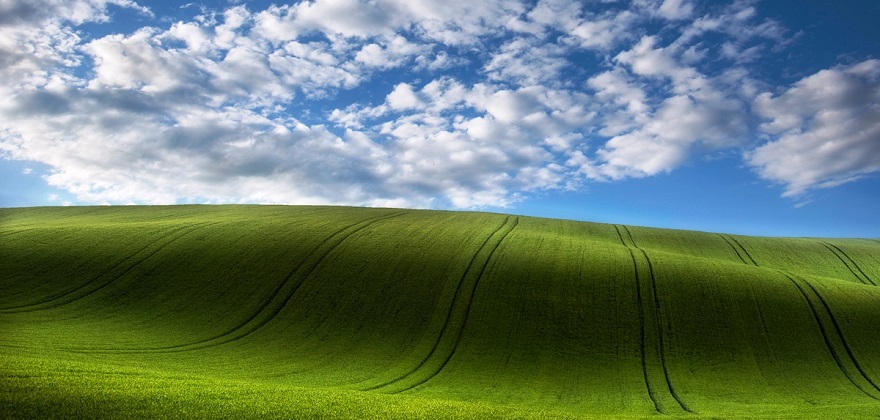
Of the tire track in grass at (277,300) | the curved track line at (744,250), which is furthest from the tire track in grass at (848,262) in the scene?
the tire track in grass at (277,300)

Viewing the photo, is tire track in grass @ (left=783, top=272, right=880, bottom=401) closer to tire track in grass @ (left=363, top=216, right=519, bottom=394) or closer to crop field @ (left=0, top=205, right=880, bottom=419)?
crop field @ (left=0, top=205, right=880, bottom=419)

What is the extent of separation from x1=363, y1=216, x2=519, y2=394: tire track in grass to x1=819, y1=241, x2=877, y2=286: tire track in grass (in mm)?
28891

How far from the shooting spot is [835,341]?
2747 cm

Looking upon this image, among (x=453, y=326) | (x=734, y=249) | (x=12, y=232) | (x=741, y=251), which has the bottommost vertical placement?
(x=453, y=326)

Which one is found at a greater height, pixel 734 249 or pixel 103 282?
pixel 734 249

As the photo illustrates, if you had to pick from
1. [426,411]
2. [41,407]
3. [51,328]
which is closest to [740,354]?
[426,411]

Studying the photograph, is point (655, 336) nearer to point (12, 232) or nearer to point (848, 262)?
point (848, 262)

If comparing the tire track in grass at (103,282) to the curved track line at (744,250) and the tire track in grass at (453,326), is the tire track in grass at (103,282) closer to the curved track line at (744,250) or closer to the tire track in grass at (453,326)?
the tire track in grass at (453,326)

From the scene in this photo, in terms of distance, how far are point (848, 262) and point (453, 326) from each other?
39825 mm

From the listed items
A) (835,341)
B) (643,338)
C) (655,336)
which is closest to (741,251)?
(835,341)

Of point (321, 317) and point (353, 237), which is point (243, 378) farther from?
point (353, 237)

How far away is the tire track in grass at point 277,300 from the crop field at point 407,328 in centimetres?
16

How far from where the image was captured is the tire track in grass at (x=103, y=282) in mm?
27328

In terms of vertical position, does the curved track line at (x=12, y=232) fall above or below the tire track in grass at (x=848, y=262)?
above
